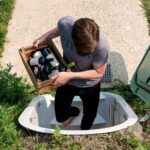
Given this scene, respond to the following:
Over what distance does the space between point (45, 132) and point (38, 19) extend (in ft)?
8.96

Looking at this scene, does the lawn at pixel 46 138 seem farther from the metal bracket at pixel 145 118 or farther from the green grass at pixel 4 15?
the green grass at pixel 4 15

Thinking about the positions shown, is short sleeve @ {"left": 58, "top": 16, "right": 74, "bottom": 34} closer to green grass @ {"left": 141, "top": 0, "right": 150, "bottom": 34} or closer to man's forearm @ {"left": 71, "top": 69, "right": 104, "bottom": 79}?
man's forearm @ {"left": 71, "top": 69, "right": 104, "bottom": 79}

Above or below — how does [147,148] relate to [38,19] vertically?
below

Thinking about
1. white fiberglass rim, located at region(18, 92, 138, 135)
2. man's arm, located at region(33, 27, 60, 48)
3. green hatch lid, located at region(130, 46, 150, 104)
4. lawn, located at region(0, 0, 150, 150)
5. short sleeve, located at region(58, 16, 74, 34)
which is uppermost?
short sleeve, located at region(58, 16, 74, 34)

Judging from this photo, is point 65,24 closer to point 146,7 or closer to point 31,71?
point 31,71

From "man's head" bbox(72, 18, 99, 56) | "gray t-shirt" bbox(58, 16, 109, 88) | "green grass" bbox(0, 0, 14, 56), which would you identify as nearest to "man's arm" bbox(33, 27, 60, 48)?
"gray t-shirt" bbox(58, 16, 109, 88)

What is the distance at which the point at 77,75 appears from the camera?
4.22m

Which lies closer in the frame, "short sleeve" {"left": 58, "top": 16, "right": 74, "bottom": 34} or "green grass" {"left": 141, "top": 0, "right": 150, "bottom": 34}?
"short sleeve" {"left": 58, "top": 16, "right": 74, "bottom": 34}

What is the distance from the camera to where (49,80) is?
4273 millimetres

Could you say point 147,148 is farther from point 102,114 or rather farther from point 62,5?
point 62,5

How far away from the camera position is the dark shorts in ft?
15.0

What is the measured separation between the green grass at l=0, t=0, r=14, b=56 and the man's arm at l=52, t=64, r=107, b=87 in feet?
7.55

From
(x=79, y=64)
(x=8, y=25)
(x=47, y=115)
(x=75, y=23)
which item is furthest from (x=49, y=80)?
(x=8, y=25)

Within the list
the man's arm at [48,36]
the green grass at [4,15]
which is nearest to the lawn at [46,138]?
the man's arm at [48,36]
